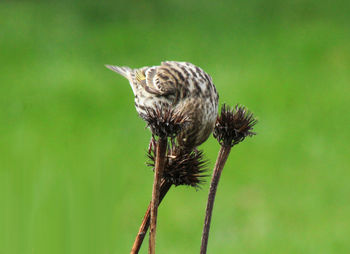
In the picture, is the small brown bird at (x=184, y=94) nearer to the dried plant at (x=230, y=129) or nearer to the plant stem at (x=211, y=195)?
the dried plant at (x=230, y=129)

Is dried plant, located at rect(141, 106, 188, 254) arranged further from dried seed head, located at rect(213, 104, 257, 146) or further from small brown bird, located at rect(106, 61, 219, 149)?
small brown bird, located at rect(106, 61, 219, 149)

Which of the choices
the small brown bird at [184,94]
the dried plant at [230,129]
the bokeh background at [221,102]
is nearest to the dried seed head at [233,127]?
the dried plant at [230,129]

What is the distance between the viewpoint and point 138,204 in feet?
35.7

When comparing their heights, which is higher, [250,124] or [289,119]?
[289,119]

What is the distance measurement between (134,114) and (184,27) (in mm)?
3405

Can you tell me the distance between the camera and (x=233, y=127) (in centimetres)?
205

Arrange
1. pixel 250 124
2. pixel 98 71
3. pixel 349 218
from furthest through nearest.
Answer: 1. pixel 98 71
2. pixel 349 218
3. pixel 250 124

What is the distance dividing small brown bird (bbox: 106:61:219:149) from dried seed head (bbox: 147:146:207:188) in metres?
0.25

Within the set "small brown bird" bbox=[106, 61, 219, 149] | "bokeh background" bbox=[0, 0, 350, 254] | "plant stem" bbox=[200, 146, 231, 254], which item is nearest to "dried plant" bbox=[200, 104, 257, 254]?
"plant stem" bbox=[200, 146, 231, 254]

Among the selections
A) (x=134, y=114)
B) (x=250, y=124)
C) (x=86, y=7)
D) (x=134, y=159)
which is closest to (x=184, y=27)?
(x=86, y=7)

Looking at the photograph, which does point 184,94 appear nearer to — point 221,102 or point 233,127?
point 233,127

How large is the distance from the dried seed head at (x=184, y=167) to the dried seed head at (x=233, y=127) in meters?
0.11

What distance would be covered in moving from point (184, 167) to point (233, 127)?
17 centimetres

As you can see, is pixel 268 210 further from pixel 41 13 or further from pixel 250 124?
pixel 250 124
